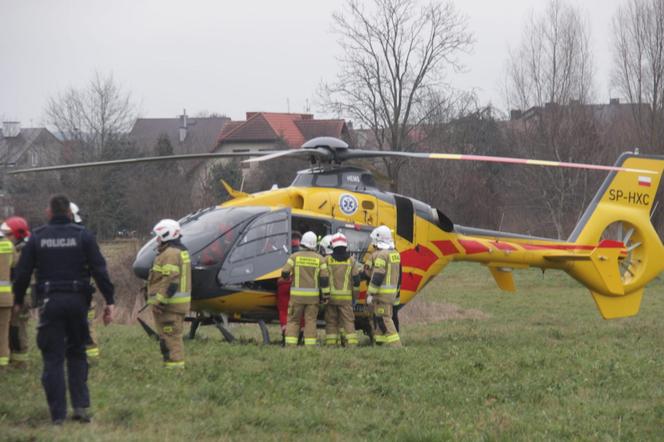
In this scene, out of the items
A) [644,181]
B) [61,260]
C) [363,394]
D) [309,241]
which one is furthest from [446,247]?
[61,260]

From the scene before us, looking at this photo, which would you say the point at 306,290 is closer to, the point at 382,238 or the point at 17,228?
the point at 382,238

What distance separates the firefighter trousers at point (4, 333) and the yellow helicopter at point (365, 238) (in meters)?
3.12

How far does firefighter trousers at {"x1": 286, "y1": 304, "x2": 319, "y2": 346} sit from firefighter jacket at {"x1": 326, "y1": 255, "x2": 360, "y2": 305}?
0.42 metres

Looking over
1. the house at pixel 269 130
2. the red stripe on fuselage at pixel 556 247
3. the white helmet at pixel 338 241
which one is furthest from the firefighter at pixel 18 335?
the house at pixel 269 130

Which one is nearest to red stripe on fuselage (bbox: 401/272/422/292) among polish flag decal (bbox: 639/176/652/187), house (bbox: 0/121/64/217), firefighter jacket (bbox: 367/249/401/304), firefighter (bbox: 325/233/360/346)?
firefighter jacket (bbox: 367/249/401/304)

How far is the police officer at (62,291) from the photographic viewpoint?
8.55 meters

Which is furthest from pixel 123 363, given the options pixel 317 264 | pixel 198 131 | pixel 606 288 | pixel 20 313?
pixel 198 131

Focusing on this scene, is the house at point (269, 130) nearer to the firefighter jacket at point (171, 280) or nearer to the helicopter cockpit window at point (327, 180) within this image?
the helicopter cockpit window at point (327, 180)

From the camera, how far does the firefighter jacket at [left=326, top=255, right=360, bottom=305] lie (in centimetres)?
1485

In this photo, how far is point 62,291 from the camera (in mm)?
8578

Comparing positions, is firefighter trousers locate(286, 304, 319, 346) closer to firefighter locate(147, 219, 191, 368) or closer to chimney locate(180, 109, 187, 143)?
firefighter locate(147, 219, 191, 368)

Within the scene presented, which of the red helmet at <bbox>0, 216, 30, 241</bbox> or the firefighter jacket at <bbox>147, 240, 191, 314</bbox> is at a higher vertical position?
the red helmet at <bbox>0, 216, 30, 241</bbox>

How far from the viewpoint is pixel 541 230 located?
4469cm

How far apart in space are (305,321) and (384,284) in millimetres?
1433
